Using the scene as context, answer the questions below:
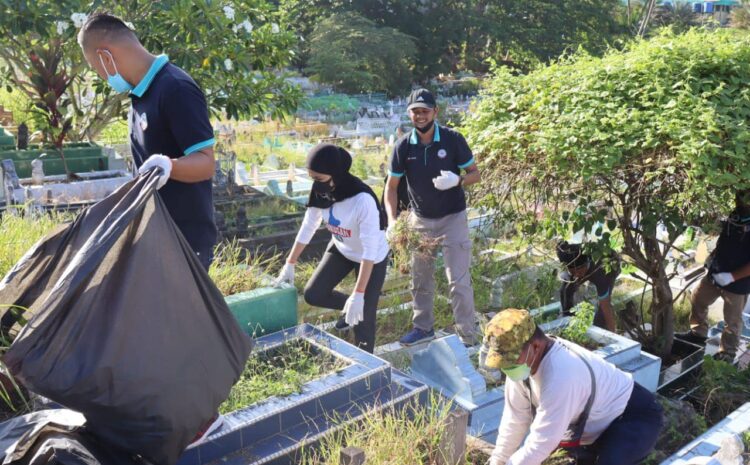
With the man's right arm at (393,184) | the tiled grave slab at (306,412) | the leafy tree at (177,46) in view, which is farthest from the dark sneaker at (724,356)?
the leafy tree at (177,46)

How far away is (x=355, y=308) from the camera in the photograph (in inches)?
156

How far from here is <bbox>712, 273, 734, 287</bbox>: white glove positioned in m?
4.66

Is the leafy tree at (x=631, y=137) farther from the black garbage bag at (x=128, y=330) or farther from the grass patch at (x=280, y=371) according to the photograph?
the black garbage bag at (x=128, y=330)

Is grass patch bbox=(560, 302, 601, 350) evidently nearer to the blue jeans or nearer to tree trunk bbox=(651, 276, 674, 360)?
tree trunk bbox=(651, 276, 674, 360)

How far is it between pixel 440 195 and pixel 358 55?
28.9 metres

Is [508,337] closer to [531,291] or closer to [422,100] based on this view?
[422,100]

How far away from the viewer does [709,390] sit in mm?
4309

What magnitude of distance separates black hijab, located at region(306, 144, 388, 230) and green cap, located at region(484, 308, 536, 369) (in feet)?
5.22

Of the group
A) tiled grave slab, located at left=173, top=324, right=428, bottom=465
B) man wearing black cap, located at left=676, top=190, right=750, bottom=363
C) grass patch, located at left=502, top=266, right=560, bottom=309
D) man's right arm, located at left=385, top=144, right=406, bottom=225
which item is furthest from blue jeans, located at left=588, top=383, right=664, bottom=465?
grass patch, located at left=502, top=266, right=560, bottom=309

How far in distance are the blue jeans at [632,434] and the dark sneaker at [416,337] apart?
1.90 metres

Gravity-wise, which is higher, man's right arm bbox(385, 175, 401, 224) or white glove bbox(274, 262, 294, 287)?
man's right arm bbox(385, 175, 401, 224)

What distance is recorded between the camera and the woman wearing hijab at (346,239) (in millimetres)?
3881

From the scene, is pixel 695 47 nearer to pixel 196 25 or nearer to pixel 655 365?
pixel 655 365

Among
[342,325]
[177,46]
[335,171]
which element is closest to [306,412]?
[342,325]
